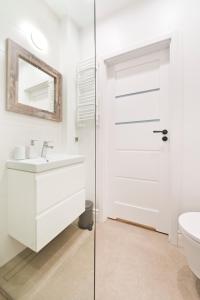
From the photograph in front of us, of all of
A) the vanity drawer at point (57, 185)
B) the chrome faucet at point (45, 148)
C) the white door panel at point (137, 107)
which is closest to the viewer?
the vanity drawer at point (57, 185)

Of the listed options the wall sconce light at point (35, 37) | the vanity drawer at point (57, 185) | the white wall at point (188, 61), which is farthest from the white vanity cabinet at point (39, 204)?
the wall sconce light at point (35, 37)

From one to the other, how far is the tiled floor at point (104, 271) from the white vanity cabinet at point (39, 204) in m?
0.24

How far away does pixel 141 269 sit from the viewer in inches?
43.0

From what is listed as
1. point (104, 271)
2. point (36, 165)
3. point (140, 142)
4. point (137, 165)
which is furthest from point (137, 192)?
point (36, 165)

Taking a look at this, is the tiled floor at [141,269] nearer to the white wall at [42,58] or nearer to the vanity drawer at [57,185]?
the vanity drawer at [57,185]

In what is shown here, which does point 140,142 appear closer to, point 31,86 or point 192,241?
point 192,241

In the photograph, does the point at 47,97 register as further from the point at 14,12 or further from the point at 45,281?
the point at 45,281

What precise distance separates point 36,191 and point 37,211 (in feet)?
0.41

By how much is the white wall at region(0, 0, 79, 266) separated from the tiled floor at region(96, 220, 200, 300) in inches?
28.0

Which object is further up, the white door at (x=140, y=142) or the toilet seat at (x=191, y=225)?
the white door at (x=140, y=142)

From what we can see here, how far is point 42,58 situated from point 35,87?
0.32m

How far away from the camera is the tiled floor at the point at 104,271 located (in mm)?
900

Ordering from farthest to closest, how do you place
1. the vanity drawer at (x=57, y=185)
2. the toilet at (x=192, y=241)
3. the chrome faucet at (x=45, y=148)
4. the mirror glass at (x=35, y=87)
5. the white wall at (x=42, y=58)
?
1. the chrome faucet at (x=45, y=148)
2. the mirror glass at (x=35, y=87)
3. the white wall at (x=42, y=58)
4. the vanity drawer at (x=57, y=185)
5. the toilet at (x=192, y=241)

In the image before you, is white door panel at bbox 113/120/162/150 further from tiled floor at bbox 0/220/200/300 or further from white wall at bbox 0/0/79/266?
tiled floor at bbox 0/220/200/300
